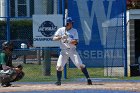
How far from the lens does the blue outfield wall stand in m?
19.8

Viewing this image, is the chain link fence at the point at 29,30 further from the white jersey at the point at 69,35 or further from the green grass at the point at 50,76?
the white jersey at the point at 69,35

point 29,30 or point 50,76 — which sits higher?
point 29,30

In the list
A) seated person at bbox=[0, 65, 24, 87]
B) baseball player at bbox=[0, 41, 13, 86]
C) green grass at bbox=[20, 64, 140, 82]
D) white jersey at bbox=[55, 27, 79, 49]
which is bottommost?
green grass at bbox=[20, 64, 140, 82]

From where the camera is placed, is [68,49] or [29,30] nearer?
[68,49]

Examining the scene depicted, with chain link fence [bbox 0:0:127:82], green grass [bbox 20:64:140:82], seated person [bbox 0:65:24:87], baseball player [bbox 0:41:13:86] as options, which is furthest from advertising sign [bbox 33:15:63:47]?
baseball player [bbox 0:41:13:86]

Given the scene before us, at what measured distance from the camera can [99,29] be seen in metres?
19.8

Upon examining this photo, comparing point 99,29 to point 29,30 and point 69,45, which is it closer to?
point 29,30

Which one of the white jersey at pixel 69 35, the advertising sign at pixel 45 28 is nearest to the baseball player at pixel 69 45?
the white jersey at pixel 69 35

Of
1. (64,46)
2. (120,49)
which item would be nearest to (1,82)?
(64,46)

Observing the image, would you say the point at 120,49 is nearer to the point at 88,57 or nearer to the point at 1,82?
the point at 88,57

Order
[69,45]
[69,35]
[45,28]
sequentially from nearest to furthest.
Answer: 1. [69,35]
2. [69,45]
3. [45,28]

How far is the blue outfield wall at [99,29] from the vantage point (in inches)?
778

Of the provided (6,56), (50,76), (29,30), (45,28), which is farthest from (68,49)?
(29,30)

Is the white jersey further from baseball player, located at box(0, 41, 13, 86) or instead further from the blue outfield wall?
the blue outfield wall
